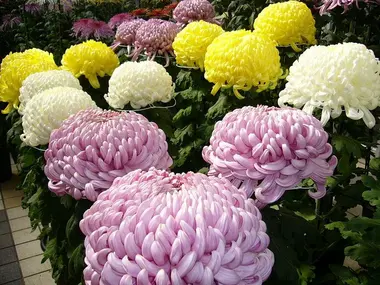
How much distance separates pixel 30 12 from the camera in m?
4.09

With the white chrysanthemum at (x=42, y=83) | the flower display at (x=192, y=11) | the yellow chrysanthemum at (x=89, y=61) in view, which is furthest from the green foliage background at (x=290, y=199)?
the flower display at (x=192, y=11)

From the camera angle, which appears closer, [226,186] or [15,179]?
[226,186]

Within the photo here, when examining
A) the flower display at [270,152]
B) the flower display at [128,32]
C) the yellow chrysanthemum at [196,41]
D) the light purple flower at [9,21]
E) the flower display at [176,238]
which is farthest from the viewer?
the light purple flower at [9,21]

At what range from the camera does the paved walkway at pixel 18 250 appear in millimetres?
2213

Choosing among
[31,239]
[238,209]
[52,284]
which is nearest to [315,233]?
[238,209]

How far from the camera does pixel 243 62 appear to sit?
107 cm

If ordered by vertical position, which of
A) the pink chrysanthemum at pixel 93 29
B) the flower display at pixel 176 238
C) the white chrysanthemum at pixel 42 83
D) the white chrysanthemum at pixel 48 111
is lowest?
the pink chrysanthemum at pixel 93 29

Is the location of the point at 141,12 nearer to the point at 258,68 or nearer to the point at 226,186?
the point at 258,68

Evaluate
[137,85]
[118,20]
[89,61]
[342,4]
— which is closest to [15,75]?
[89,61]

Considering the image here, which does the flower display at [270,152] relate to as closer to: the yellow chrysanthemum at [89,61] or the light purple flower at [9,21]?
the yellow chrysanthemum at [89,61]

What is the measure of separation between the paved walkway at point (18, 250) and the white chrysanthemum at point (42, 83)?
1285 mm

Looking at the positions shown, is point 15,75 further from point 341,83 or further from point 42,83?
point 341,83

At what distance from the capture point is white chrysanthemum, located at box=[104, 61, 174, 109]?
3.82 ft

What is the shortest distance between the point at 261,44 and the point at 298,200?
48 centimetres
